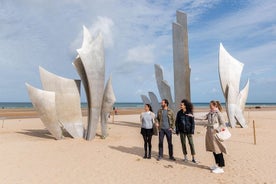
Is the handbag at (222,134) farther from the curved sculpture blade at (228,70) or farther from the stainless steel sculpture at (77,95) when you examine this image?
the curved sculpture blade at (228,70)

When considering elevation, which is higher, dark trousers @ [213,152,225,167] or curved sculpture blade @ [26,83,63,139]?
curved sculpture blade @ [26,83,63,139]

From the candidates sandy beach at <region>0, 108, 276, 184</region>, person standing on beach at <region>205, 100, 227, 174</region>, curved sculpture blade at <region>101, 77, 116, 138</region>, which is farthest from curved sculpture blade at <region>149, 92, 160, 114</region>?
person standing on beach at <region>205, 100, 227, 174</region>

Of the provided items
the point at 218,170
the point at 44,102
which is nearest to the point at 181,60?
the point at 44,102

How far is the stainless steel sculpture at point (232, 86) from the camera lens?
1441 cm

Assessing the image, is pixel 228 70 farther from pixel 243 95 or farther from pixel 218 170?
pixel 218 170

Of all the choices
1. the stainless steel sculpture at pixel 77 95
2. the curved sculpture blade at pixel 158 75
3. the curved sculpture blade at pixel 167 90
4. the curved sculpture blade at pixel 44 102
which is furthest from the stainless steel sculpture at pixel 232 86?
the curved sculpture blade at pixel 44 102

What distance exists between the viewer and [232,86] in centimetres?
1495

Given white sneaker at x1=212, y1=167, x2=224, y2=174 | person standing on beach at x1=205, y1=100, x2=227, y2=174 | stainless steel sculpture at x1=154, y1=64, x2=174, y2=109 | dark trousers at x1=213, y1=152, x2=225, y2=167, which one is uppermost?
stainless steel sculpture at x1=154, y1=64, x2=174, y2=109

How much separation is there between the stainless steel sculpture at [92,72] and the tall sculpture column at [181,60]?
15.4 feet

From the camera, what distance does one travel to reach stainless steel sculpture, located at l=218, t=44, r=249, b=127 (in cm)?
1441

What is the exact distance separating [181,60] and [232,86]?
372 centimetres

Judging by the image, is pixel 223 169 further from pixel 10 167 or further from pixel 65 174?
pixel 10 167

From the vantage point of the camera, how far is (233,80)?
15188mm

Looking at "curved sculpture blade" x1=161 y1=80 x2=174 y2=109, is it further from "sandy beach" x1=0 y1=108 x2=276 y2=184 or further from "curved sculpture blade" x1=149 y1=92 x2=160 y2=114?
"sandy beach" x1=0 y1=108 x2=276 y2=184
